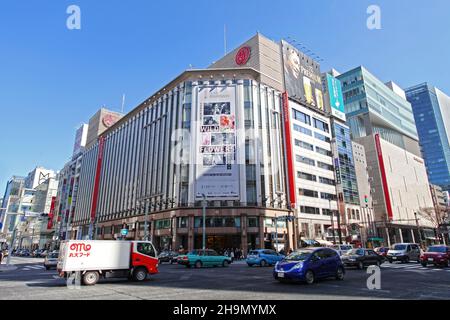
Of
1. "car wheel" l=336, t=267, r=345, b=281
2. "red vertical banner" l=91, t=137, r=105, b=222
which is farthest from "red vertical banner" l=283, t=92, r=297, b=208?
"red vertical banner" l=91, t=137, r=105, b=222

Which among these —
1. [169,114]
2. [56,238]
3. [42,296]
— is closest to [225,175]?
[169,114]

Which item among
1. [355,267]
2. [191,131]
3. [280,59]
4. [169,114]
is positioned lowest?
[355,267]

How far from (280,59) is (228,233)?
133ft

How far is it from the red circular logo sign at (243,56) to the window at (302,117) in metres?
15.1

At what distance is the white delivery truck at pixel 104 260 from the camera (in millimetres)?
12672

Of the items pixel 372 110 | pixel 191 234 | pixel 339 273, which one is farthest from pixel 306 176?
pixel 372 110

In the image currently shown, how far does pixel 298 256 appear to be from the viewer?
1275 centimetres

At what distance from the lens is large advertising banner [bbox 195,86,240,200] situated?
46.2 m

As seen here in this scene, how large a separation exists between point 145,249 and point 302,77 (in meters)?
61.8

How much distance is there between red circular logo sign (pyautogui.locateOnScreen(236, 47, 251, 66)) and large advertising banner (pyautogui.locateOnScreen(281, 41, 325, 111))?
8.78 metres
